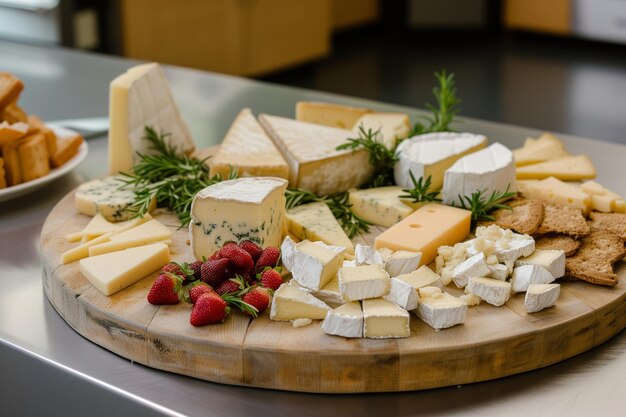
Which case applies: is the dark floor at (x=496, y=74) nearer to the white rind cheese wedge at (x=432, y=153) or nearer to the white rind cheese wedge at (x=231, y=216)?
the white rind cheese wedge at (x=432, y=153)

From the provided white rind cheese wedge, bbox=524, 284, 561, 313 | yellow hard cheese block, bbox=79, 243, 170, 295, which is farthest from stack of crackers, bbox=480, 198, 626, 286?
yellow hard cheese block, bbox=79, 243, 170, 295

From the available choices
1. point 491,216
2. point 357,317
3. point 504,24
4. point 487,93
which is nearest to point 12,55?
point 491,216

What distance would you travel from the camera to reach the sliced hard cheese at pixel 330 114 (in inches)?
74.2

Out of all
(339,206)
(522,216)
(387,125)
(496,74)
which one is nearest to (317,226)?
(339,206)

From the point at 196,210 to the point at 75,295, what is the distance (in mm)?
213

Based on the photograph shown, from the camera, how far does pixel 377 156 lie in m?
1.65

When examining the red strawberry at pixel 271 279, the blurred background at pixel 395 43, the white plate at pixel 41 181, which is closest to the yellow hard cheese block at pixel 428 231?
the red strawberry at pixel 271 279

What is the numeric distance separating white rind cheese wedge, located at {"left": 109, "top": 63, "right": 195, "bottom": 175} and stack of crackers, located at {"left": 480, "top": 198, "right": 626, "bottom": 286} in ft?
2.17

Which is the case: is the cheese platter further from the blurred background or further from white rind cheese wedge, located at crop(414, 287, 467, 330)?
the blurred background

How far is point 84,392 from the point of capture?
3.70 feet

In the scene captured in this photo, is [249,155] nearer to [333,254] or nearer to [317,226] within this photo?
[317,226]

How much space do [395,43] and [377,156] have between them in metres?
4.94

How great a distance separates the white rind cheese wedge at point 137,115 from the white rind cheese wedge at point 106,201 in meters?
0.10

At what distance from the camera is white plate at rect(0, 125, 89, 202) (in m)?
1.63
